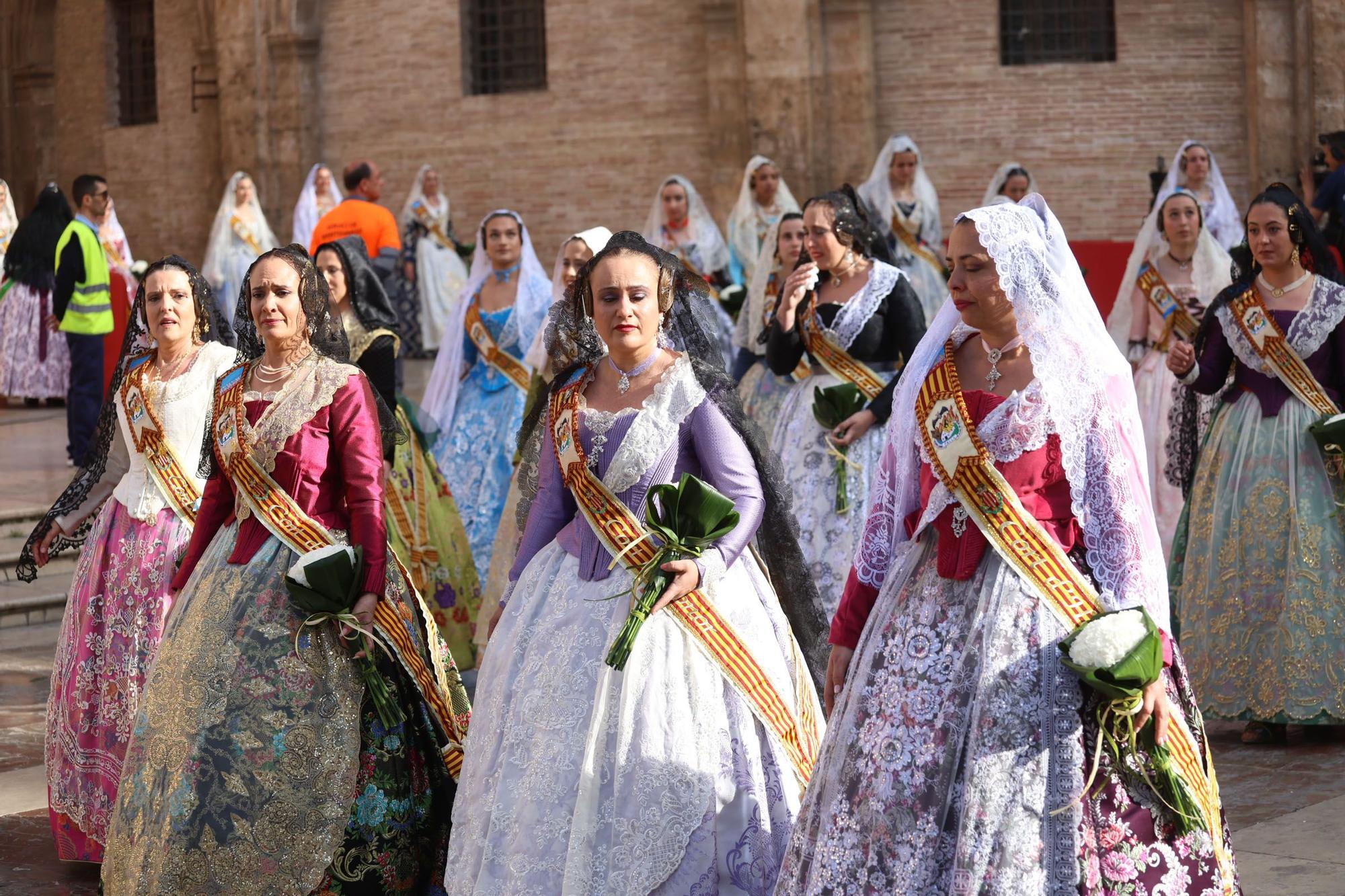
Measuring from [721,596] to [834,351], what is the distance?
3.01 metres

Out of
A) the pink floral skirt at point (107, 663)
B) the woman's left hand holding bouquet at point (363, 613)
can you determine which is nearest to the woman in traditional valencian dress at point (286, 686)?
the woman's left hand holding bouquet at point (363, 613)

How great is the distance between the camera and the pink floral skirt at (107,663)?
5785mm

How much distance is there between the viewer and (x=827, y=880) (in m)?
3.83

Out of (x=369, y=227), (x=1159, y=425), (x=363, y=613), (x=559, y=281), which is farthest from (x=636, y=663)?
(x=369, y=227)

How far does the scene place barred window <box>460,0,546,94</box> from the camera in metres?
20.4

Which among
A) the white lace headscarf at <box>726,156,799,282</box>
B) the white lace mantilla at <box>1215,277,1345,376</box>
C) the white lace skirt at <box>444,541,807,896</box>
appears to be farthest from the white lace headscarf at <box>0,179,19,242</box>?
the white lace skirt at <box>444,541,807,896</box>

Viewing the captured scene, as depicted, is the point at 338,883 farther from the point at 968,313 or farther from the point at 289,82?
the point at 289,82

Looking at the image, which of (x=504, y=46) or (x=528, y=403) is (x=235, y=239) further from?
(x=528, y=403)

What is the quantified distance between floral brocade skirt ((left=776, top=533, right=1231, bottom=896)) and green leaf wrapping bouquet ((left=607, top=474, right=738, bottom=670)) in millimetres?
543

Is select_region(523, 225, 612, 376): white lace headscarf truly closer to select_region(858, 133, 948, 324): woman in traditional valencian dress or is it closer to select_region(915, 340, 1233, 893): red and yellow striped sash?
select_region(915, 340, 1233, 893): red and yellow striped sash

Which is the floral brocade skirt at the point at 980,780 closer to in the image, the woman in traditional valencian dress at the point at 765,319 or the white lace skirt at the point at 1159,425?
the woman in traditional valencian dress at the point at 765,319

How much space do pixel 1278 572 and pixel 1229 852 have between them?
3269mm

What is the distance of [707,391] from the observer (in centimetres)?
467

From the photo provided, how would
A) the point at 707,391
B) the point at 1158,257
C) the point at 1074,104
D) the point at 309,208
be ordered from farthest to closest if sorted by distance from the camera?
the point at 309,208 < the point at 1074,104 < the point at 1158,257 < the point at 707,391
